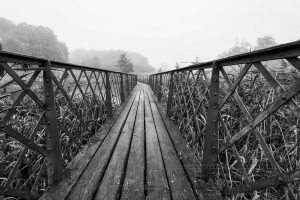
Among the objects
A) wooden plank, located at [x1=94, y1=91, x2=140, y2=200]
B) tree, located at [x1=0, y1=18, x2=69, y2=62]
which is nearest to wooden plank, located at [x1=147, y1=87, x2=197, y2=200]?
wooden plank, located at [x1=94, y1=91, x2=140, y2=200]

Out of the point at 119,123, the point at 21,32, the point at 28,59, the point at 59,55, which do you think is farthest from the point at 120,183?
the point at 21,32

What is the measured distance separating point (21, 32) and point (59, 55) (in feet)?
53.3

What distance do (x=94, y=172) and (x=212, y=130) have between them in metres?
1.39

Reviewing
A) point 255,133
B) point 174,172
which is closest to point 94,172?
point 174,172

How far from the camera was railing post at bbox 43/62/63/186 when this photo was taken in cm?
158

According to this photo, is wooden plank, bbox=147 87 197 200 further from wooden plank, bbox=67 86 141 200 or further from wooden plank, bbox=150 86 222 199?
wooden plank, bbox=67 86 141 200

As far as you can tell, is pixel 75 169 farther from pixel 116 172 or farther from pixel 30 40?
pixel 30 40

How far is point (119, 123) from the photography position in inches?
142

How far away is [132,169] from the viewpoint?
76.2 inches

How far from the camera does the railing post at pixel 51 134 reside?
158 centimetres

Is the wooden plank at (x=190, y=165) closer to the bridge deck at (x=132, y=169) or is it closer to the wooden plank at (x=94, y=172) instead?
the bridge deck at (x=132, y=169)

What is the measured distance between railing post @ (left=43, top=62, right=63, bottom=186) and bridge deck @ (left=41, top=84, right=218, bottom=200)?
131 millimetres

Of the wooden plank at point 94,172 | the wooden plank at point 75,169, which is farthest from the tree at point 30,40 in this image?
the wooden plank at point 94,172

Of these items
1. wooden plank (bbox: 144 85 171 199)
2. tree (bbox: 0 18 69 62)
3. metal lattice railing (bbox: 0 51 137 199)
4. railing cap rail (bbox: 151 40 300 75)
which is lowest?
wooden plank (bbox: 144 85 171 199)
